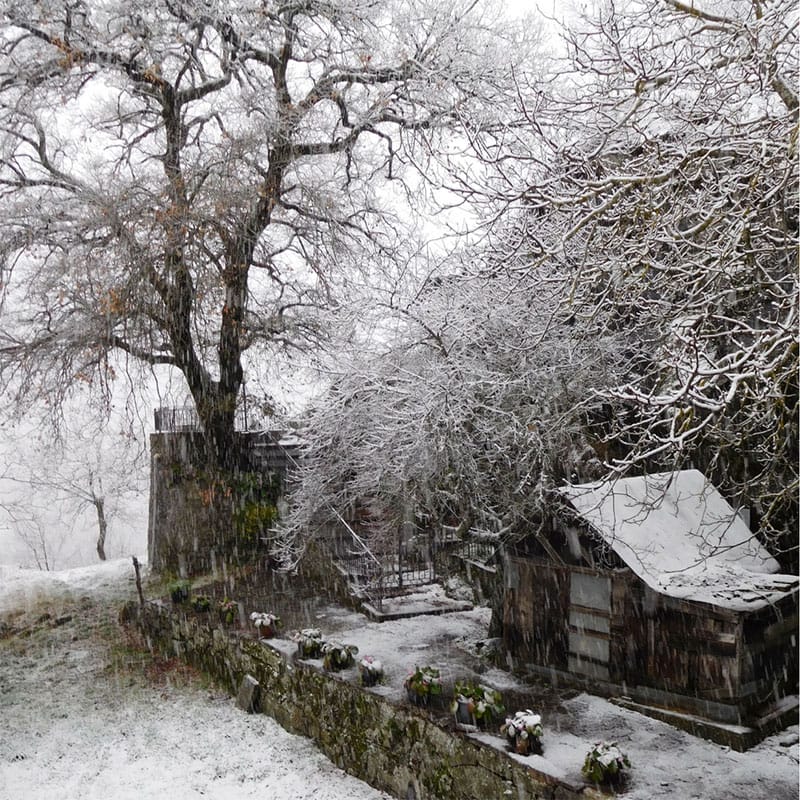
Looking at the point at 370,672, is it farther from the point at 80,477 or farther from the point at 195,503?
the point at 80,477

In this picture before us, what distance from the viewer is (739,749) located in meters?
6.95

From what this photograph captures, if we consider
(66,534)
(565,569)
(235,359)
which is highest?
(235,359)

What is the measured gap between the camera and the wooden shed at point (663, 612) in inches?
284

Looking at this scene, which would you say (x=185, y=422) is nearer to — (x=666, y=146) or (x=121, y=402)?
(x=121, y=402)

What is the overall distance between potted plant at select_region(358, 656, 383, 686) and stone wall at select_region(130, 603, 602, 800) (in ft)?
0.46

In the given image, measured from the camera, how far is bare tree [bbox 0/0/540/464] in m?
12.1

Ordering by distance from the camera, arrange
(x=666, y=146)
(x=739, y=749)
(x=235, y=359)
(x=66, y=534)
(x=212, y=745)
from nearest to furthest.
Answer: (x=666, y=146)
(x=739, y=749)
(x=212, y=745)
(x=235, y=359)
(x=66, y=534)

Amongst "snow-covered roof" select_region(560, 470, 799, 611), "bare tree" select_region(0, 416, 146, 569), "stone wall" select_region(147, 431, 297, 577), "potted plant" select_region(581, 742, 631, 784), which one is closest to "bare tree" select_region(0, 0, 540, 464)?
"stone wall" select_region(147, 431, 297, 577)

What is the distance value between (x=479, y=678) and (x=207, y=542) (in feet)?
28.3

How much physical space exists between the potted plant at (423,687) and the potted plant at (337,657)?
4.95 ft

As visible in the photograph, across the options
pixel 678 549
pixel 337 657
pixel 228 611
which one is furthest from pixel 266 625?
pixel 678 549

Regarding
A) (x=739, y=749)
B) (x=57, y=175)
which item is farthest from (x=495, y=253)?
(x=57, y=175)

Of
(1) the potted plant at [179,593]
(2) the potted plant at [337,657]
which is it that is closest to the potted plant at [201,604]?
(1) the potted plant at [179,593]

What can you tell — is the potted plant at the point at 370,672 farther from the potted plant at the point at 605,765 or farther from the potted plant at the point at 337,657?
the potted plant at the point at 605,765
